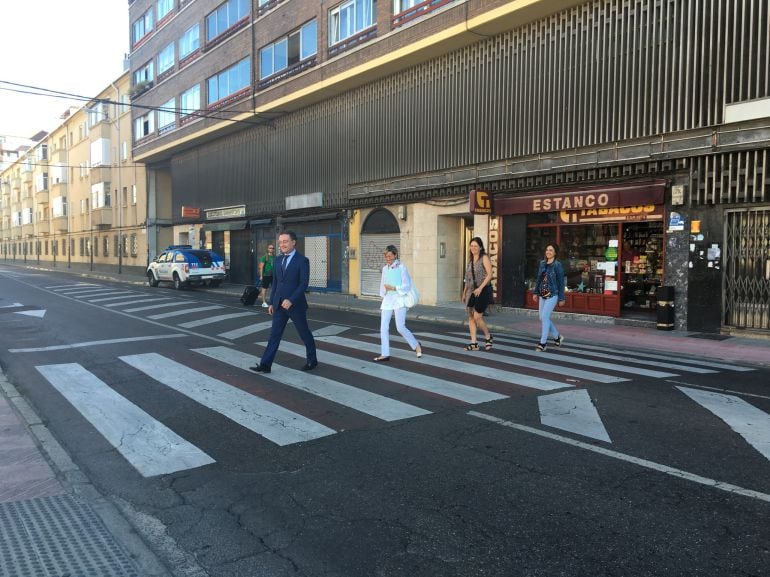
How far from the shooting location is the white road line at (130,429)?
14.9 feet

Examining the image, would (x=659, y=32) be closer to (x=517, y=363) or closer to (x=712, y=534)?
(x=517, y=363)

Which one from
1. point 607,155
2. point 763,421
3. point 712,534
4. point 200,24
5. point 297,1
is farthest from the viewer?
point 200,24

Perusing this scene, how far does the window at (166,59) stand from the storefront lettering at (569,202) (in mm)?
26842

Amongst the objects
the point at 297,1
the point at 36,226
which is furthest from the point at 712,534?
the point at 36,226

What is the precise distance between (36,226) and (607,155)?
2644 inches

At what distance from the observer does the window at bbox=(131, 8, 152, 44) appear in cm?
3703

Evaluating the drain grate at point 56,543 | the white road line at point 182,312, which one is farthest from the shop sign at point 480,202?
the drain grate at point 56,543

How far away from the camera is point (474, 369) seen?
8031 millimetres

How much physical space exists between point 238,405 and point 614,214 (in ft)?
36.0

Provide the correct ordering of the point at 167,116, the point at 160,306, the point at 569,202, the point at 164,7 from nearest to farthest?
the point at 569,202 → the point at 160,306 → the point at 167,116 → the point at 164,7

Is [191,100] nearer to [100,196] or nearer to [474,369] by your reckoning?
[100,196]

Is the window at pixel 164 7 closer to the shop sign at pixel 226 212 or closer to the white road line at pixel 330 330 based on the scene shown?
the shop sign at pixel 226 212

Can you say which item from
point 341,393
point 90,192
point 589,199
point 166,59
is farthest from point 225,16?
point 341,393

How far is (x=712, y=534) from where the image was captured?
3322 millimetres
